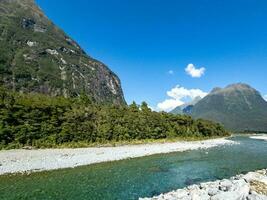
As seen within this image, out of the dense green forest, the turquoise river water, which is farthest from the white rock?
the dense green forest

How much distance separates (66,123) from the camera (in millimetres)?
74438

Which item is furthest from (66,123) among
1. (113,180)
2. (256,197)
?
(256,197)

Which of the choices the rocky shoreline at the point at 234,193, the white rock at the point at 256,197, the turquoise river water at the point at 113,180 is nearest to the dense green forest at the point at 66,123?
the turquoise river water at the point at 113,180

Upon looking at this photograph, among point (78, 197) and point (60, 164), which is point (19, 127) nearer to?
point (60, 164)

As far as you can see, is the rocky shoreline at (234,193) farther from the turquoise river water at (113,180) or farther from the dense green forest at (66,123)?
the dense green forest at (66,123)

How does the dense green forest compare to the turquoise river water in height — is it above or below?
above

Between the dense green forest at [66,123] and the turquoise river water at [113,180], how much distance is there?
84.9ft

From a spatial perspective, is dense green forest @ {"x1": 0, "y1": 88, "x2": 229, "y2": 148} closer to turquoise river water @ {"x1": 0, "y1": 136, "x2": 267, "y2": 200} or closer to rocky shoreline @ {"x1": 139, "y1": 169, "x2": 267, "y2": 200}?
turquoise river water @ {"x1": 0, "y1": 136, "x2": 267, "y2": 200}

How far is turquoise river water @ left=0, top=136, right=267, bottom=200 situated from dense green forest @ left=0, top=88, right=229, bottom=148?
2586 centimetres

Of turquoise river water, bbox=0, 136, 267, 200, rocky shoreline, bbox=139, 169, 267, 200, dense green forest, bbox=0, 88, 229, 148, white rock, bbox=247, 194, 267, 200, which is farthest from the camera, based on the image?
dense green forest, bbox=0, 88, 229, 148

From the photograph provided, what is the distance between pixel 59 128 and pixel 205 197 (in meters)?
55.7

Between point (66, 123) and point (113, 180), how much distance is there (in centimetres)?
4153

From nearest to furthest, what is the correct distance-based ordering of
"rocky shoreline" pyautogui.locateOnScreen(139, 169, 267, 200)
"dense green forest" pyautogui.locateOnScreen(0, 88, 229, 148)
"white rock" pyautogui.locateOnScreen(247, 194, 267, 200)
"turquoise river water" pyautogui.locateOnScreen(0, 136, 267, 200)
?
1. "white rock" pyautogui.locateOnScreen(247, 194, 267, 200)
2. "rocky shoreline" pyautogui.locateOnScreen(139, 169, 267, 200)
3. "turquoise river water" pyautogui.locateOnScreen(0, 136, 267, 200)
4. "dense green forest" pyautogui.locateOnScreen(0, 88, 229, 148)

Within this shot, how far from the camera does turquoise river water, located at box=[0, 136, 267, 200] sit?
28609mm
